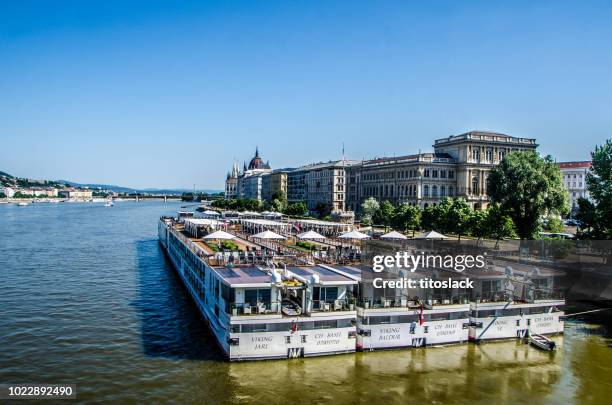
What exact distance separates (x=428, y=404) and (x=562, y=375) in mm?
9532

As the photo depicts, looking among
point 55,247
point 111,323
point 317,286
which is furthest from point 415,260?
point 55,247

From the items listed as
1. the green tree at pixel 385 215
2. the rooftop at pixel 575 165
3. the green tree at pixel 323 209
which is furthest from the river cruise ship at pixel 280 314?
the rooftop at pixel 575 165

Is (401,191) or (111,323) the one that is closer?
(111,323)

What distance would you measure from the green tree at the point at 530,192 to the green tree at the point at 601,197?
8332mm

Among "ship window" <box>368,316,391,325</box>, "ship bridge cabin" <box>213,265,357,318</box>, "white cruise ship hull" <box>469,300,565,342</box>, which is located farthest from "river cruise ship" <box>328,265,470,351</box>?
"ship bridge cabin" <box>213,265,357,318</box>

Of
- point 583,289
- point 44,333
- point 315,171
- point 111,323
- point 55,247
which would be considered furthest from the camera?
point 315,171

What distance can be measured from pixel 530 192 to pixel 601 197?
11.3 m

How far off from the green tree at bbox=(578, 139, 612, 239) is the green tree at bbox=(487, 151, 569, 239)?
8.33 m

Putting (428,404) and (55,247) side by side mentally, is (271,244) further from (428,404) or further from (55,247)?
(55,247)

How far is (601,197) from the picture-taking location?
5359 cm

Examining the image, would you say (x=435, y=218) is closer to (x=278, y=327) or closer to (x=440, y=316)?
(x=440, y=316)

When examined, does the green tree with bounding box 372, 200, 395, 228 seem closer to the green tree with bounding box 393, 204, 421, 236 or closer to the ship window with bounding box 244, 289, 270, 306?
the green tree with bounding box 393, 204, 421, 236

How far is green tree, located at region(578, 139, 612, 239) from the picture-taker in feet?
171

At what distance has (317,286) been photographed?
97.2ft
